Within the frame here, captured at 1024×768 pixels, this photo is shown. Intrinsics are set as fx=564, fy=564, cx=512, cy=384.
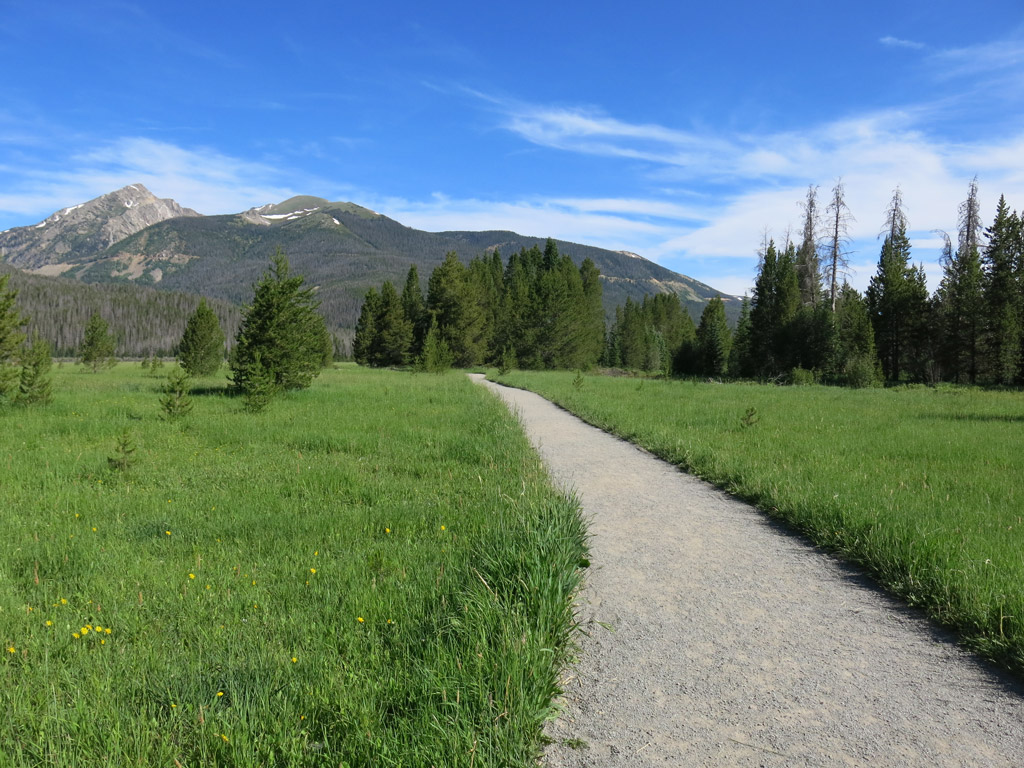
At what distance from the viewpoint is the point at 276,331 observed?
1838cm

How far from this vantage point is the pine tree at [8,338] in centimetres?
1617

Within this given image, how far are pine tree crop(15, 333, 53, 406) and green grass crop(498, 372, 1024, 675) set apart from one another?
15.6 metres

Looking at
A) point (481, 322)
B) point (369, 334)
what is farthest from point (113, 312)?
point (481, 322)

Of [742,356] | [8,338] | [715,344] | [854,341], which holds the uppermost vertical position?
[715,344]

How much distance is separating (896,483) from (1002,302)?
43.2 metres

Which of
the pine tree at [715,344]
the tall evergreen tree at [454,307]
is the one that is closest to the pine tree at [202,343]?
the tall evergreen tree at [454,307]

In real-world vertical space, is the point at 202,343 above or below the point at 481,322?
below

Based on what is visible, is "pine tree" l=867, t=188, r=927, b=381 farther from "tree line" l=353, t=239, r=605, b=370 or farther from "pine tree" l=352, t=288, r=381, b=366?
"pine tree" l=352, t=288, r=381, b=366

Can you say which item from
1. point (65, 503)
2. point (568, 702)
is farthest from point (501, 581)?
point (65, 503)

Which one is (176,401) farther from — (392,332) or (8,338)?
(392,332)

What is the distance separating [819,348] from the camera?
153 feet

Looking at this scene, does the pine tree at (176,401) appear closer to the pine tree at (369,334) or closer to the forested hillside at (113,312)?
the pine tree at (369,334)

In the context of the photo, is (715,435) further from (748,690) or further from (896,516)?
(748,690)

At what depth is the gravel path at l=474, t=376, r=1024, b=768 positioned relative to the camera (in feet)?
8.79
